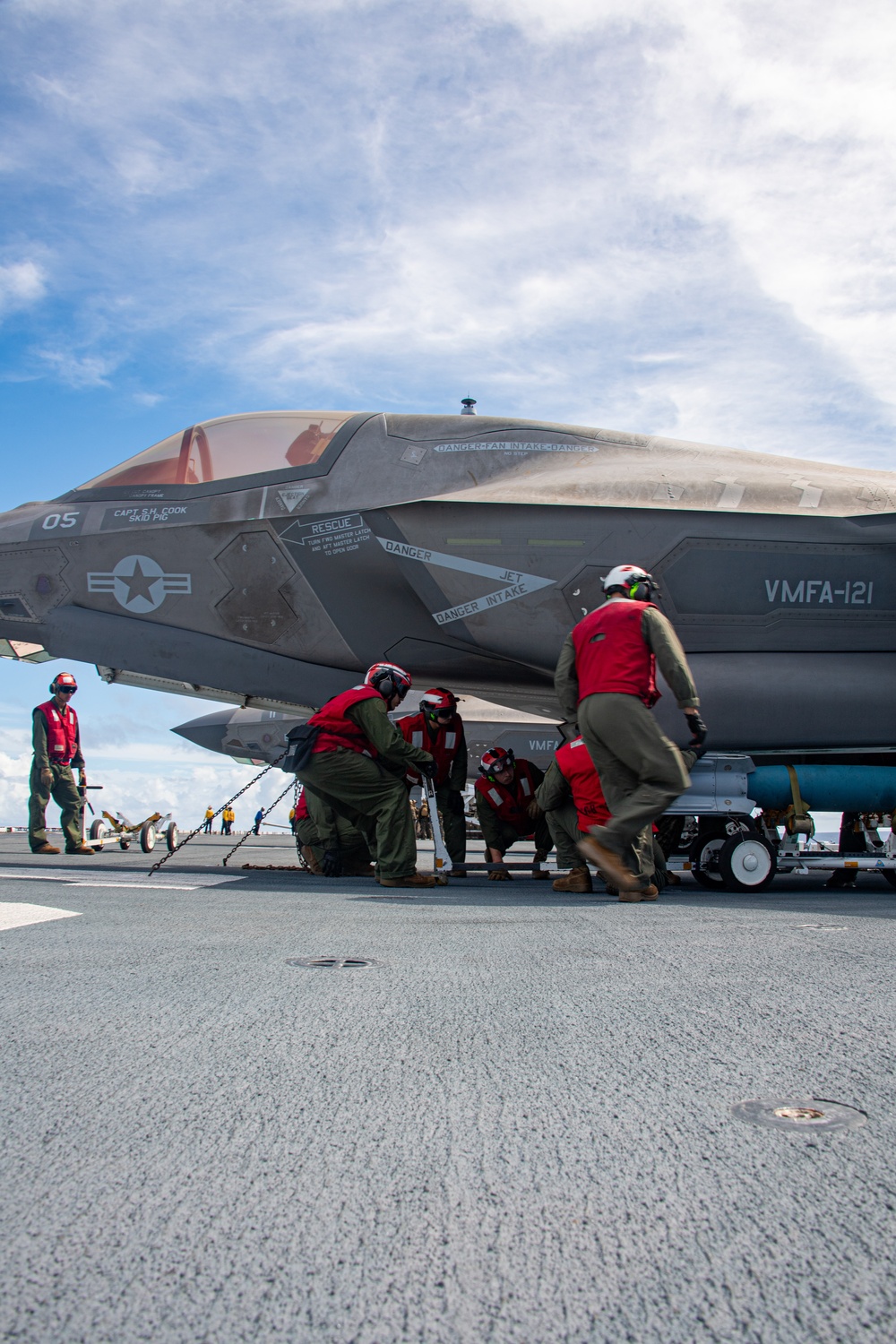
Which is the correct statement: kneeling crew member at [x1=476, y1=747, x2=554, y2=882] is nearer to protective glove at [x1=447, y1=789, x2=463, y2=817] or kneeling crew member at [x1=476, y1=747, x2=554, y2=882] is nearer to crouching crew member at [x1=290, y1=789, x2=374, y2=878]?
protective glove at [x1=447, y1=789, x2=463, y2=817]

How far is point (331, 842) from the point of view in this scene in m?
7.38

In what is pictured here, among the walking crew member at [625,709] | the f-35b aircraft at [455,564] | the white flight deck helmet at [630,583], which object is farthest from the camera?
the f-35b aircraft at [455,564]

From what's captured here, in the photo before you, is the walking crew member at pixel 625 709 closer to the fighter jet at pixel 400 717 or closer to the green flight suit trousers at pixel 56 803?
the green flight suit trousers at pixel 56 803

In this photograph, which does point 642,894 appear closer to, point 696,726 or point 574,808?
point 696,726

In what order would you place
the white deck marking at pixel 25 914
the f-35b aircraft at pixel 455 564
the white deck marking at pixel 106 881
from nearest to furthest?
the white deck marking at pixel 25 914, the white deck marking at pixel 106 881, the f-35b aircraft at pixel 455 564

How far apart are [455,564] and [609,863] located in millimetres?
3207

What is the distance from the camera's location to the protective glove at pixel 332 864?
23.9 ft

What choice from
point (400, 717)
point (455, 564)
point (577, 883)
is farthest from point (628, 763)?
point (400, 717)

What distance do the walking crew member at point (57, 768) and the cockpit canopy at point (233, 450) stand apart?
271 centimetres

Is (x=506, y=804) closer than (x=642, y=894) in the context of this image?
No

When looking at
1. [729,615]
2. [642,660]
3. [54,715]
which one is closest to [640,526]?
[729,615]

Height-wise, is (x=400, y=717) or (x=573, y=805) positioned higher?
(x=400, y=717)

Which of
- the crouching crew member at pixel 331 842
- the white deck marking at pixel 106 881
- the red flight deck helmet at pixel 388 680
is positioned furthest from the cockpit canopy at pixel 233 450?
the white deck marking at pixel 106 881

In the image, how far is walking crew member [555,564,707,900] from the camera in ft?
13.6
